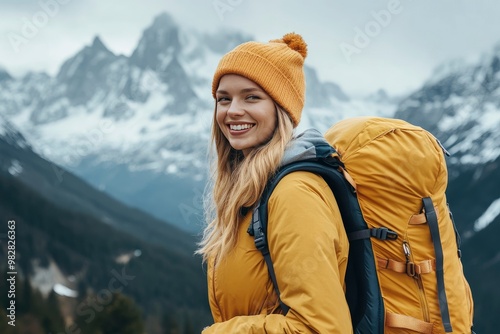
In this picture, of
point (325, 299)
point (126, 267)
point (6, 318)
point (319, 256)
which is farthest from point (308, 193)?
point (126, 267)

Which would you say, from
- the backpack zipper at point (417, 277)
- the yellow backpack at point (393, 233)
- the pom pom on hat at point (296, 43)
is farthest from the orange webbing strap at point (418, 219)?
the pom pom on hat at point (296, 43)

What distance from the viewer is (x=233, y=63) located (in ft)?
14.2

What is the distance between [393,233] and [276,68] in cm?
134

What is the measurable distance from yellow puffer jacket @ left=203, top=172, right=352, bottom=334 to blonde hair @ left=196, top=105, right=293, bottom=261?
190mm

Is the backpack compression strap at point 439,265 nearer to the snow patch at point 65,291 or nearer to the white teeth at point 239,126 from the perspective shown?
the white teeth at point 239,126

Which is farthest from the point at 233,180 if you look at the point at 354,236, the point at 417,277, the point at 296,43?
the point at 417,277

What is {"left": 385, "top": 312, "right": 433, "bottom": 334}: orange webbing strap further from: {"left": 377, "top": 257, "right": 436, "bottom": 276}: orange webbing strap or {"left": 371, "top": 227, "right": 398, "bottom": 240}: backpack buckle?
{"left": 371, "top": 227, "right": 398, "bottom": 240}: backpack buckle

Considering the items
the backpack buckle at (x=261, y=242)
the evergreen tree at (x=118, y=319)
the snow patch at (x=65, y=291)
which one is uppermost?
the backpack buckle at (x=261, y=242)

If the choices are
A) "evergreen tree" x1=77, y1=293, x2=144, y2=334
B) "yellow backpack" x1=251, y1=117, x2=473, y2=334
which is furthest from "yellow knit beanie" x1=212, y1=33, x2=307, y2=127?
"evergreen tree" x1=77, y1=293, x2=144, y2=334

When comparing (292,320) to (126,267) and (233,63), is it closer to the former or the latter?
(233,63)

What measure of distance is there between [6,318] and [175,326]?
24.0 meters

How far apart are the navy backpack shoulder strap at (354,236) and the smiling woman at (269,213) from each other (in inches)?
2.4

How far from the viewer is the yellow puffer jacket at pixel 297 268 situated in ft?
11.5

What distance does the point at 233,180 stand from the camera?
439cm
